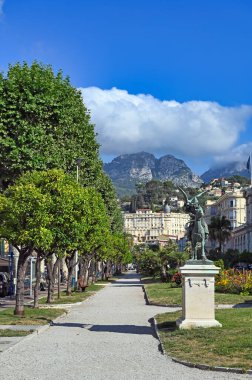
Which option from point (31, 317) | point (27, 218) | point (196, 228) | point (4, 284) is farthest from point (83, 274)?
point (196, 228)

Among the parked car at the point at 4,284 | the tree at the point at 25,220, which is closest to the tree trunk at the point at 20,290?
the tree at the point at 25,220

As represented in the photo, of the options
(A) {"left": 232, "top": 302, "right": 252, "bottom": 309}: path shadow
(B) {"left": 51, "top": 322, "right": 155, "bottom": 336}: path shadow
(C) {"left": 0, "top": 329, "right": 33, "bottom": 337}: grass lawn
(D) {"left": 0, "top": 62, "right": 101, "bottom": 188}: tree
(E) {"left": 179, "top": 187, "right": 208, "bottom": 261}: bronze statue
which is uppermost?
(D) {"left": 0, "top": 62, "right": 101, "bottom": 188}: tree

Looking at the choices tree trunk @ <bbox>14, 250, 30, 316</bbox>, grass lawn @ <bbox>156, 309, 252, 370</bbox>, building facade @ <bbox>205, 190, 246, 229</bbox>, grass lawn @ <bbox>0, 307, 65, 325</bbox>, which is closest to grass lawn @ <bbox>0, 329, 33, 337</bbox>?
grass lawn @ <bbox>0, 307, 65, 325</bbox>

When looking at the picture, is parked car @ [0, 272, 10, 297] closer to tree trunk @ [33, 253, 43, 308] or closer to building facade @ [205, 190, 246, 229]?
tree trunk @ [33, 253, 43, 308]

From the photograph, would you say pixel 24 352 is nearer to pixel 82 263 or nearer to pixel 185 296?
pixel 185 296

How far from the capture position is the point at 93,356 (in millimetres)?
13211

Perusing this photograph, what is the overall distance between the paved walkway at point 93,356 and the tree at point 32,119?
9.57 meters

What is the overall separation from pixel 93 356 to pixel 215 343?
280 cm

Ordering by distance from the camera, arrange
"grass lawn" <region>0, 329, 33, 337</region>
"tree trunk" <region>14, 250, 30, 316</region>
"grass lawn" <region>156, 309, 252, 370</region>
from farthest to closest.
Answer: "tree trunk" <region>14, 250, 30, 316</region> < "grass lawn" <region>0, 329, 33, 337</region> < "grass lawn" <region>156, 309, 252, 370</region>

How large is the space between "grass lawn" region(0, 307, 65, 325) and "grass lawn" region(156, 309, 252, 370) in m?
4.84

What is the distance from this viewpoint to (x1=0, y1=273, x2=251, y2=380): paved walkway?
10.9m

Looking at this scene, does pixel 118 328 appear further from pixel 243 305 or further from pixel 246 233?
pixel 246 233

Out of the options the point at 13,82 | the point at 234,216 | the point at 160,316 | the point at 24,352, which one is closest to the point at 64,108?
the point at 13,82

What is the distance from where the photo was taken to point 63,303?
30.8m
